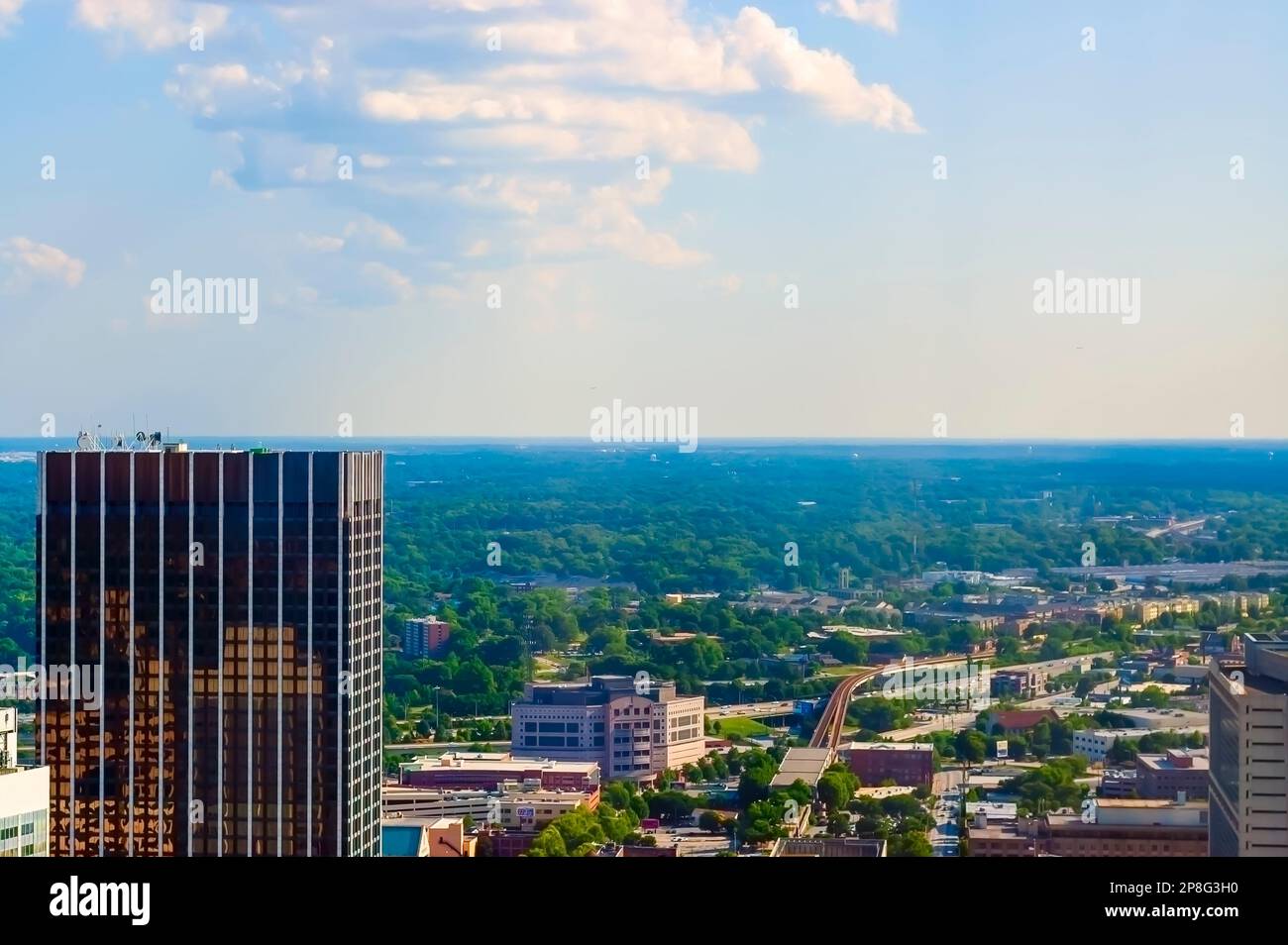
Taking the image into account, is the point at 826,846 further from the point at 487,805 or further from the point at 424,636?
the point at 424,636

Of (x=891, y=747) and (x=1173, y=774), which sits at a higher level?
(x=1173, y=774)

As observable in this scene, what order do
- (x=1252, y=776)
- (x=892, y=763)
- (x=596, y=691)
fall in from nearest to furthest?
(x=1252, y=776) → (x=892, y=763) → (x=596, y=691)

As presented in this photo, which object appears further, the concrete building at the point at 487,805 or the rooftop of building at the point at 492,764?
the rooftop of building at the point at 492,764

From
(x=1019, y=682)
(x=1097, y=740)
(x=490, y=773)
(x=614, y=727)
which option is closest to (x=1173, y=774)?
(x=1097, y=740)

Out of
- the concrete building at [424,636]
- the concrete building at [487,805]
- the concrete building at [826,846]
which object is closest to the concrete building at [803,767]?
the concrete building at [487,805]

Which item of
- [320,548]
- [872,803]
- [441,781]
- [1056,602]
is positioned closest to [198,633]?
[320,548]

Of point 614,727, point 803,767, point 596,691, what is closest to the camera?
point 803,767

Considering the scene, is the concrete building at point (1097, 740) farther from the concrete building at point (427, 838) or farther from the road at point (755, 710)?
the concrete building at point (427, 838)
